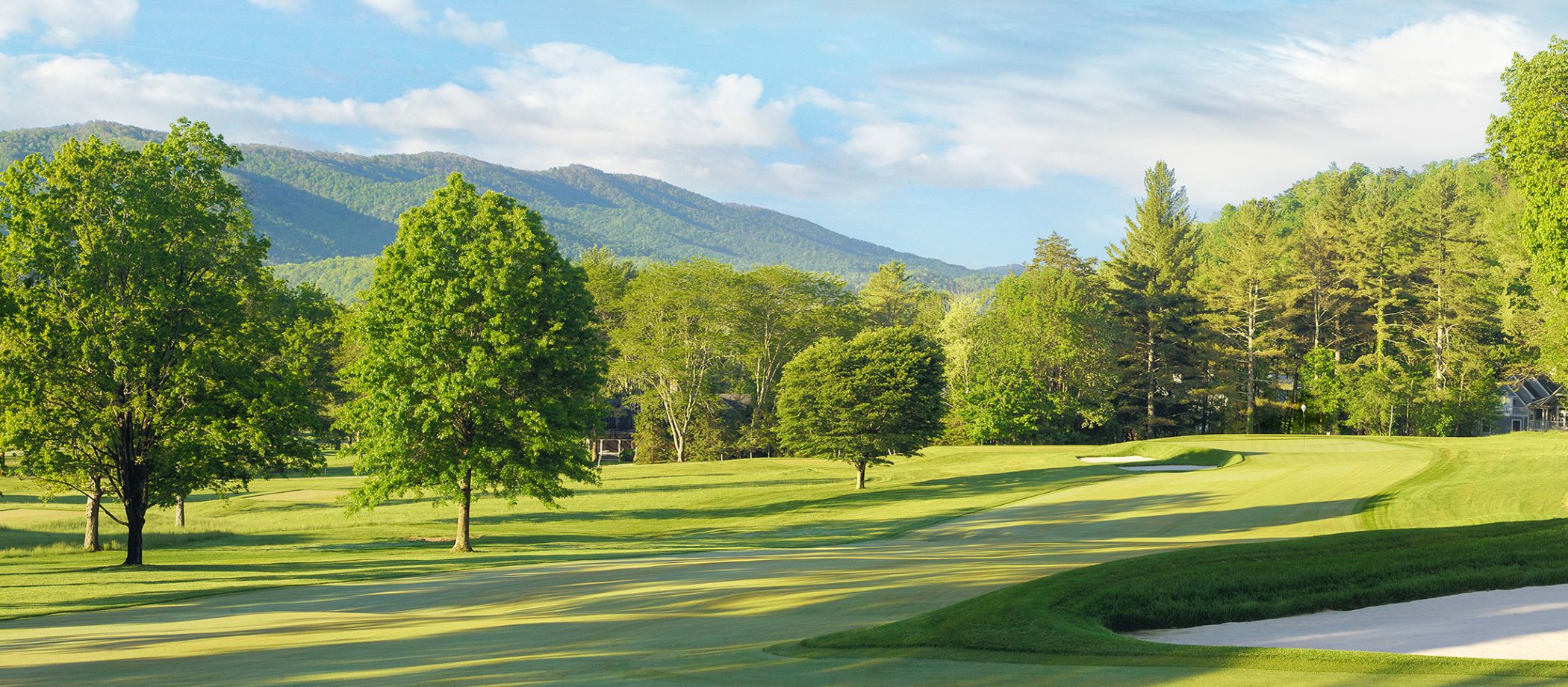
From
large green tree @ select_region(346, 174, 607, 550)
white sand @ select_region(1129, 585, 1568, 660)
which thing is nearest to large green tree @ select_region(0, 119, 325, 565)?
large green tree @ select_region(346, 174, 607, 550)

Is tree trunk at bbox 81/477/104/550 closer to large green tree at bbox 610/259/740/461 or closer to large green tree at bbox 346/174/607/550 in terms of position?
large green tree at bbox 346/174/607/550

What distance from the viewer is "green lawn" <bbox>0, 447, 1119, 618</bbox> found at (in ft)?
84.2

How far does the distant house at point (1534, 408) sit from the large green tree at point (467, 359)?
327ft

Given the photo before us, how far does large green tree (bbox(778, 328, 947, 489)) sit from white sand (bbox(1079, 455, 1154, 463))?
13.2 m

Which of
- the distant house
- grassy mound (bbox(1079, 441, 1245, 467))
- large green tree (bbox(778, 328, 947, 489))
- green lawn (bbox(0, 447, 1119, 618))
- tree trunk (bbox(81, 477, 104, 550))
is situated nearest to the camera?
green lawn (bbox(0, 447, 1119, 618))

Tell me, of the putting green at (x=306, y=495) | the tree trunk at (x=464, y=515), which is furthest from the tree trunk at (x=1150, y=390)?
the tree trunk at (x=464, y=515)

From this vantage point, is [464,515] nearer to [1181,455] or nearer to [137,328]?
[137,328]

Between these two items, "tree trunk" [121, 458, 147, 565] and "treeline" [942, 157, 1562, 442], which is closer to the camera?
"tree trunk" [121, 458, 147, 565]

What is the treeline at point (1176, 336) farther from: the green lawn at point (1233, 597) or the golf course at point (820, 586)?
the green lawn at point (1233, 597)

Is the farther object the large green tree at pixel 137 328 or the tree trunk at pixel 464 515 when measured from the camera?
the tree trunk at pixel 464 515

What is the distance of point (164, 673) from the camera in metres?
13.0

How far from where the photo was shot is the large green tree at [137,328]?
27.1 metres

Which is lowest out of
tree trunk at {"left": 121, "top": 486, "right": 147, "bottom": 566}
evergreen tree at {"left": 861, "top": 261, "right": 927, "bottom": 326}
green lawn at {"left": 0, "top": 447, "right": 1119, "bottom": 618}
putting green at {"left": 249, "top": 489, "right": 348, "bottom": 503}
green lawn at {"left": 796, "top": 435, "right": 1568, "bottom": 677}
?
putting green at {"left": 249, "top": 489, "right": 348, "bottom": 503}

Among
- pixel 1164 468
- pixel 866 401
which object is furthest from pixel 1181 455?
pixel 866 401
